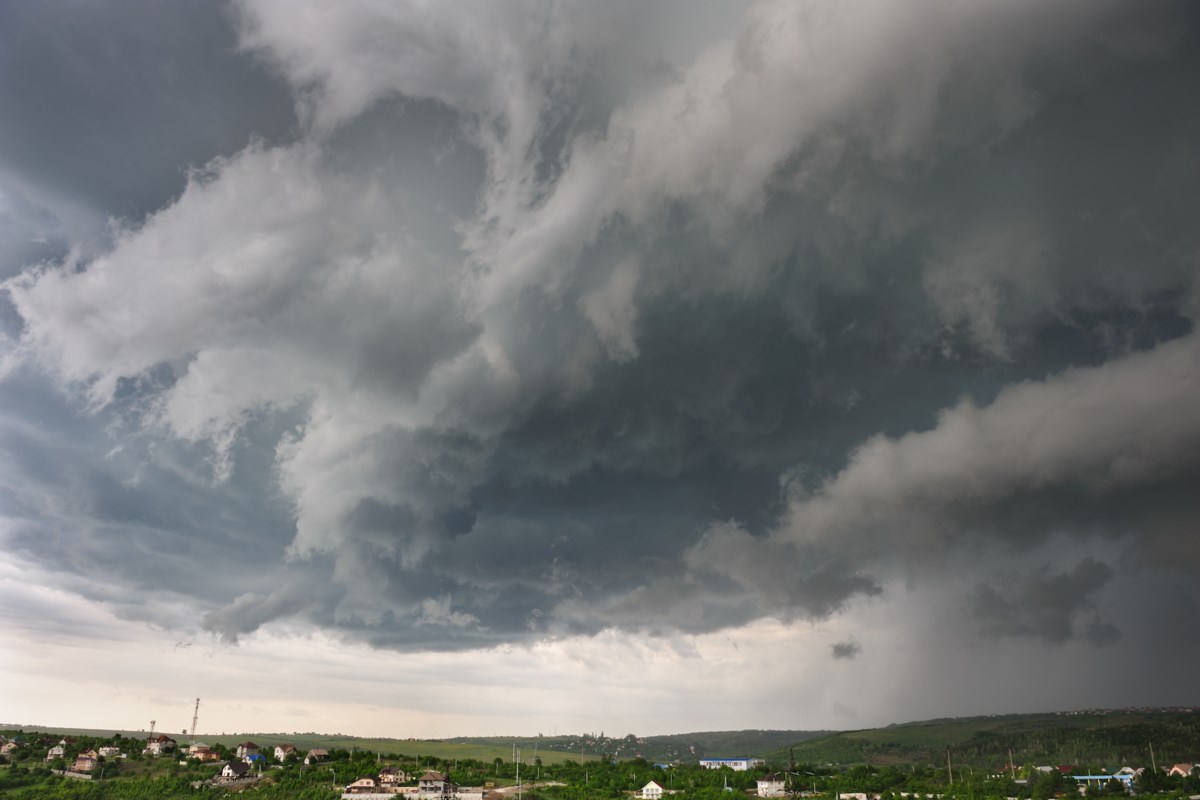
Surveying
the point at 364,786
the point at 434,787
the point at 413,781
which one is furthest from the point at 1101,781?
the point at 364,786

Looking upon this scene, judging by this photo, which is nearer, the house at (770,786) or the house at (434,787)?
the house at (434,787)

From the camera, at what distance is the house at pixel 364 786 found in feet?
509

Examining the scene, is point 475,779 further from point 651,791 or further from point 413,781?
point 651,791

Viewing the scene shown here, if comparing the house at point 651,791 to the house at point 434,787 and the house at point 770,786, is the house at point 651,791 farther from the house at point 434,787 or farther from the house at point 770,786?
the house at point 434,787

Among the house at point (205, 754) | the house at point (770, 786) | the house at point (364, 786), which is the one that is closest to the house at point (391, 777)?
the house at point (364, 786)

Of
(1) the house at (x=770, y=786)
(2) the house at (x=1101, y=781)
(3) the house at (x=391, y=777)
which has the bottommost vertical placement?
(1) the house at (x=770, y=786)

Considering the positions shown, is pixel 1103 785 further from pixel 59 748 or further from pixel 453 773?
pixel 59 748

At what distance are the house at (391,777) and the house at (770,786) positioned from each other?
82.6 metres

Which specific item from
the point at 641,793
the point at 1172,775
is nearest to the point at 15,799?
the point at 641,793

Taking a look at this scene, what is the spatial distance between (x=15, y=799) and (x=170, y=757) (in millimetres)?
55732

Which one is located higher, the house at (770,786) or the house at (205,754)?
the house at (205,754)

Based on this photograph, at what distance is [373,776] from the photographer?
535ft

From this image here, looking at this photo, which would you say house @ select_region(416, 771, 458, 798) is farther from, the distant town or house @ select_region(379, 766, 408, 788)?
house @ select_region(379, 766, 408, 788)

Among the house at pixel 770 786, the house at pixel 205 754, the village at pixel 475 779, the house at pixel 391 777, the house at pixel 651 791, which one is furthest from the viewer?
the house at pixel 205 754
